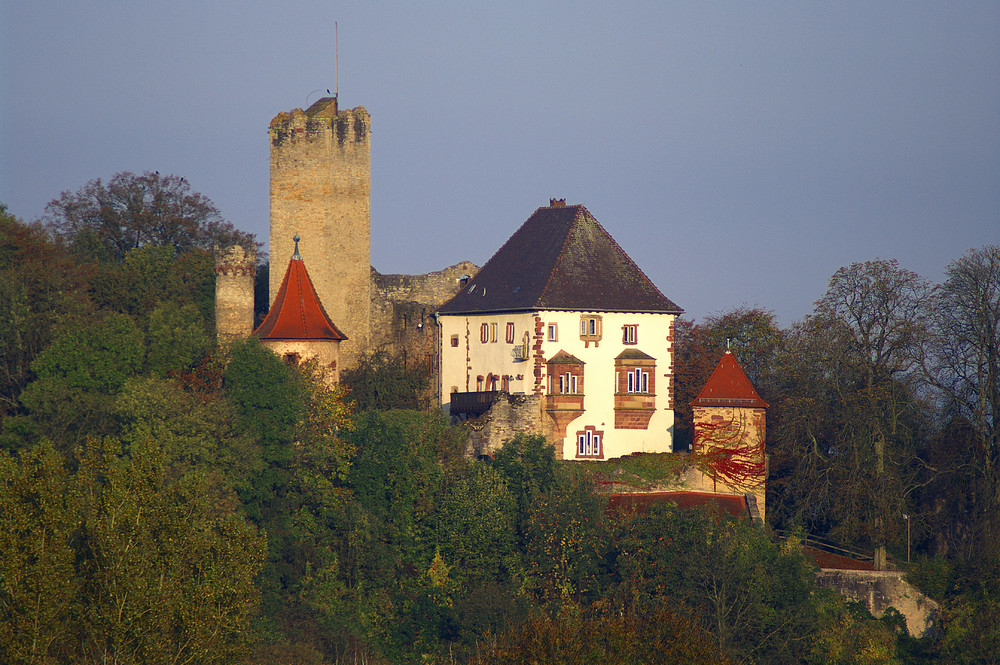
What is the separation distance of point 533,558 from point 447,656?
3.62 m

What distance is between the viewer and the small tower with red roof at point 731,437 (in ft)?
152

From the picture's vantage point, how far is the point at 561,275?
167 feet

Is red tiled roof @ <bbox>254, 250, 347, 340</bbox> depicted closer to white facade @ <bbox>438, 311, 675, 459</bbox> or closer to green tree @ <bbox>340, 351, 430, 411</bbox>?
green tree @ <bbox>340, 351, 430, 411</bbox>

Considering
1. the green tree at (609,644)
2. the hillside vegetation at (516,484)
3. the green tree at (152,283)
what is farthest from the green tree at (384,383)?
the green tree at (609,644)

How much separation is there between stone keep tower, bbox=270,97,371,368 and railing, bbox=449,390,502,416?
530 centimetres

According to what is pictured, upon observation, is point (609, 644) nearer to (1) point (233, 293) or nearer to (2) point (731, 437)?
(2) point (731, 437)

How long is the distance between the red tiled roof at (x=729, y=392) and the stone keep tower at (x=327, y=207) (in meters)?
13.2

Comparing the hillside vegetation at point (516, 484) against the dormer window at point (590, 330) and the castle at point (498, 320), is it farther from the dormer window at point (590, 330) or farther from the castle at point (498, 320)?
the dormer window at point (590, 330)

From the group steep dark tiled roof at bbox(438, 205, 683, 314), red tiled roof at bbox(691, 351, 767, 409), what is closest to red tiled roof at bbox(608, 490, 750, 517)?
red tiled roof at bbox(691, 351, 767, 409)

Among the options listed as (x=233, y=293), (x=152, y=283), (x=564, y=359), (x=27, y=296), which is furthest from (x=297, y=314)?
(x=564, y=359)

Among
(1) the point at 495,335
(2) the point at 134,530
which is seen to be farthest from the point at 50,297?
(2) the point at 134,530

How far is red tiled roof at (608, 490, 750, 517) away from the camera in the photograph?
44375 millimetres

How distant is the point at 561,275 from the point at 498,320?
8.37ft

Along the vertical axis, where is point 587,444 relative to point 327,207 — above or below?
below
